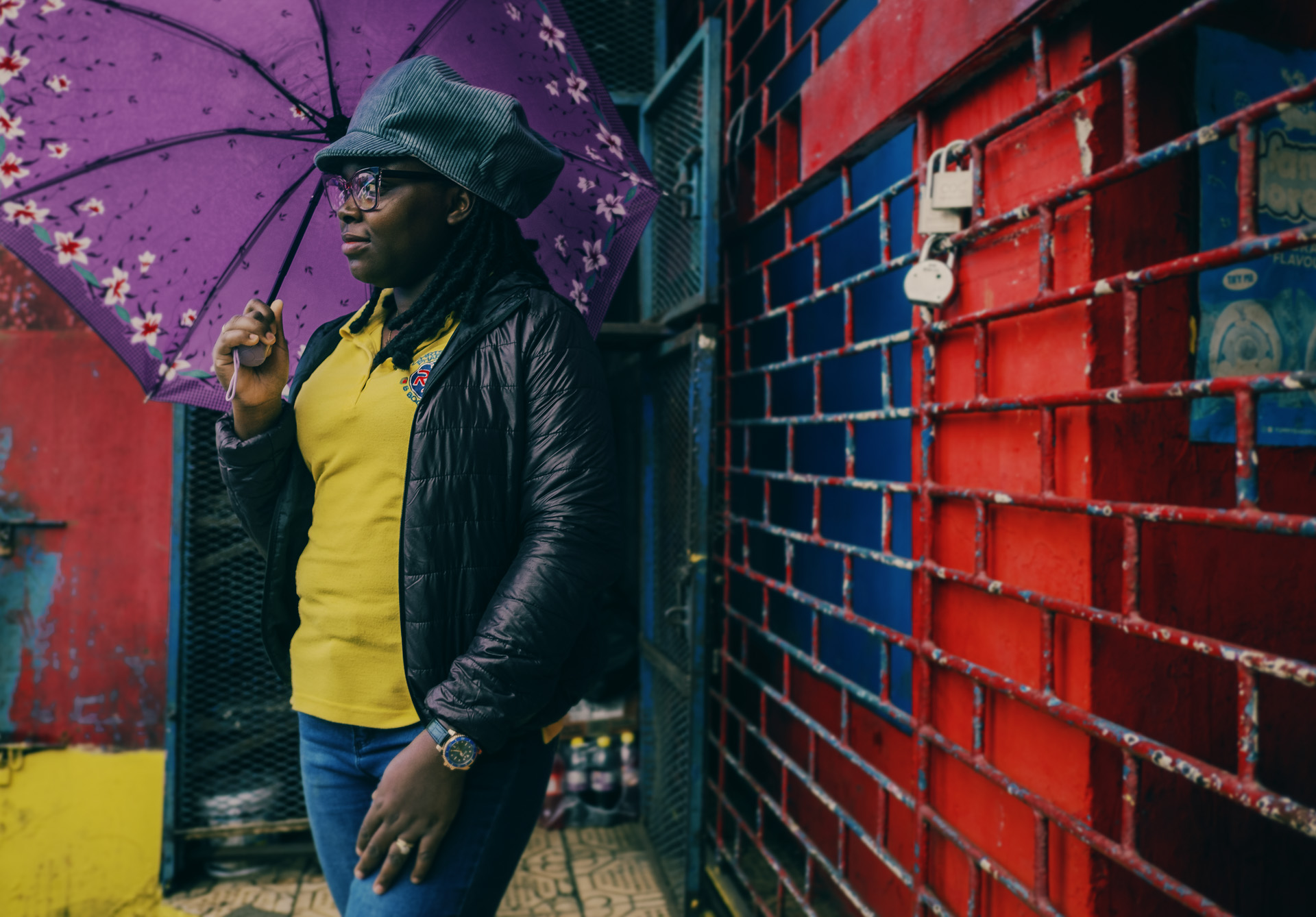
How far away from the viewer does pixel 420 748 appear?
1254 mm

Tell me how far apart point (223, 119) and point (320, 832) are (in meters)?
1.55

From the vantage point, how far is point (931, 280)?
176 cm

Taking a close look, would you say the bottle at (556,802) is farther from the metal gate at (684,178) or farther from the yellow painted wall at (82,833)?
the metal gate at (684,178)

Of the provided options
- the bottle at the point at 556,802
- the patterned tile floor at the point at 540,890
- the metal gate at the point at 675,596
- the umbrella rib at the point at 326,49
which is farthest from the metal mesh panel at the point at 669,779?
the umbrella rib at the point at 326,49

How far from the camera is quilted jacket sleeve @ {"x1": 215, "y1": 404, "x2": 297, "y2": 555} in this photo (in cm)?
153

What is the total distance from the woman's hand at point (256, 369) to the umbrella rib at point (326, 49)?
1.82ft

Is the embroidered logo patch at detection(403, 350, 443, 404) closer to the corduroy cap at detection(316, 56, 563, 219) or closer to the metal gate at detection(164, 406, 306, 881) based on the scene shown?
the corduroy cap at detection(316, 56, 563, 219)

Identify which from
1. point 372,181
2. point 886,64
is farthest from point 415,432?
point 886,64

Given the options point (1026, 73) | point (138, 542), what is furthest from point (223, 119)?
point (138, 542)

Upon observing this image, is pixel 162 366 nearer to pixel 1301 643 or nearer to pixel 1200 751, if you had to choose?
pixel 1200 751

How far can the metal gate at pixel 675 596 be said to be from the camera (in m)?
2.80

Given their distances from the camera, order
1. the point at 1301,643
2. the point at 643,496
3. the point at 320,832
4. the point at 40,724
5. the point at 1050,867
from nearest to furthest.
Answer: the point at 320,832
the point at 1050,867
the point at 1301,643
the point at 40,724
the point at 643,496

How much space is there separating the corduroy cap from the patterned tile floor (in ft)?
9.29

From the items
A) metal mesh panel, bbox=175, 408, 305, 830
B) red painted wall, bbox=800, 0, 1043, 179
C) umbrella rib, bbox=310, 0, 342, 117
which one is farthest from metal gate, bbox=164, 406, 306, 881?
red painted wall, bbox=800, 0, 1043, 179
